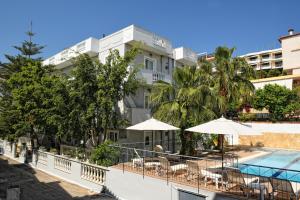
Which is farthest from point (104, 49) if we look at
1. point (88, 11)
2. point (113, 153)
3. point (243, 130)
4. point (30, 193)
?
point (243, 130)

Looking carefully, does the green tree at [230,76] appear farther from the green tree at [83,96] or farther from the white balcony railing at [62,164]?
the white balcony railing at [62,164]

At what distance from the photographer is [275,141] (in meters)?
31.7

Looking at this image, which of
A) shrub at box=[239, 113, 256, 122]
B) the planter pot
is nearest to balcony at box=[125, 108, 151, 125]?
the planter pot

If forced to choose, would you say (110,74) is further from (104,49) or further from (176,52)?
(176,52)

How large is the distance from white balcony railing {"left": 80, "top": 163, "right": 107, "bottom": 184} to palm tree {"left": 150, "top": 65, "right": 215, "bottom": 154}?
5.57m

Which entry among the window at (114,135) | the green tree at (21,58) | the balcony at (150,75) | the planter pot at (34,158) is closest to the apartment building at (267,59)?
the green tree at (21,58)

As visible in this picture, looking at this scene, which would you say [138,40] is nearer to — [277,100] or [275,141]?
[275,141]

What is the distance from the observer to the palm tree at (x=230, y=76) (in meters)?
22.2

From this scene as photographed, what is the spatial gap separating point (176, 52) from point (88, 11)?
12837 mm

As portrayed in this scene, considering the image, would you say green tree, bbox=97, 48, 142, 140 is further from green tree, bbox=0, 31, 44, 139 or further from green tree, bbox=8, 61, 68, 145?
green tree, bbox=0, 31, 44, 139

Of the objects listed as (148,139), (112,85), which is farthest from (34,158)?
(112,85)

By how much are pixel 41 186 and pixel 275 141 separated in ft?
89.3

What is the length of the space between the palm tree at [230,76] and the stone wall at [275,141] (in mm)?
11279

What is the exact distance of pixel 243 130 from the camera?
1166 centimetres
